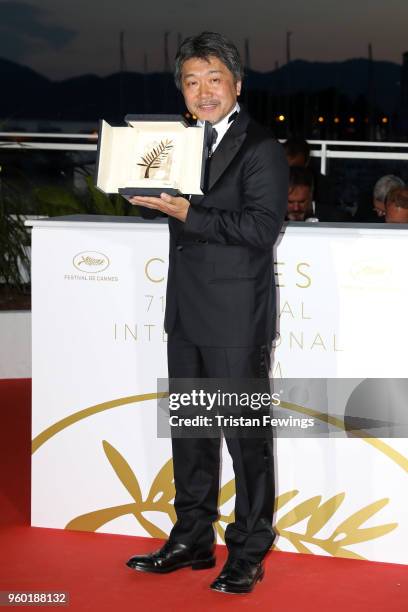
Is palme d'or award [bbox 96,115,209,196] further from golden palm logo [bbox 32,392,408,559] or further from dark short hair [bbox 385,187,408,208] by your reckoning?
dark short hair [bbox 385,187,408,208]

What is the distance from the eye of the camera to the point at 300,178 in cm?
447

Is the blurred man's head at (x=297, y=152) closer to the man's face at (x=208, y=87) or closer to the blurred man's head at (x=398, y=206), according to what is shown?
the blurred man's head at (x=398, y=206)

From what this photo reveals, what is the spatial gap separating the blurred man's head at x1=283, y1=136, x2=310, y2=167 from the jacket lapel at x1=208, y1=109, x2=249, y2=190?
2.11 m

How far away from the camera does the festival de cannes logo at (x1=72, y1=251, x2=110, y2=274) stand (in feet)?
11.3

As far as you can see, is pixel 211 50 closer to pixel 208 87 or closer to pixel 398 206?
pixel 208 87

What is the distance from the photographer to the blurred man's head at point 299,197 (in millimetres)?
4426

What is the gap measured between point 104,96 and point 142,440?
26.3m

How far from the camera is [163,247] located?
3.40 meters

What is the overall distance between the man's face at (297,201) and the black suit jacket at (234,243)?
1.39 m

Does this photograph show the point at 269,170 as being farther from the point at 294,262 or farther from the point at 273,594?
the point at 273,594

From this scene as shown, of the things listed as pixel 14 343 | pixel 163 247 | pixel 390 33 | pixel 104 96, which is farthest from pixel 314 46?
pixel 163 247

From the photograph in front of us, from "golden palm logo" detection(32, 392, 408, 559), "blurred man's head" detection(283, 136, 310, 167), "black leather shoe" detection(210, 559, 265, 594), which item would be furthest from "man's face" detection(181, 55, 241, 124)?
"blurred man's head" detection(283, 136, 310, 167)

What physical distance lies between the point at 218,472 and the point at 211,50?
1284 millimetres

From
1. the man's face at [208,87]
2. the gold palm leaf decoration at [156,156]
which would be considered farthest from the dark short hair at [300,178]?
the gold palm leaf decoration at [156,156]
